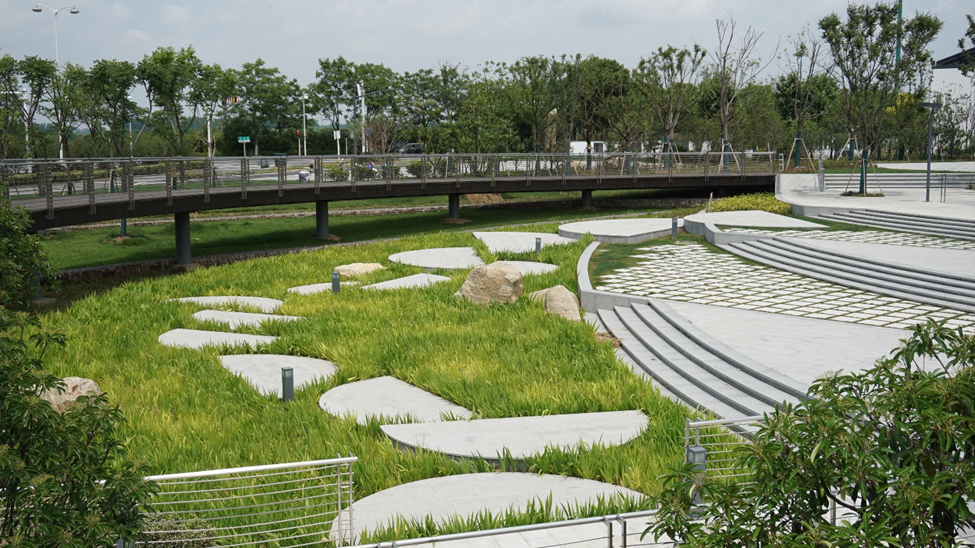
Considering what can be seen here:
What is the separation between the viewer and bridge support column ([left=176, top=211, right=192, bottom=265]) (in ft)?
91.6

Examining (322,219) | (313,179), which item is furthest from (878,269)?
(322,219)

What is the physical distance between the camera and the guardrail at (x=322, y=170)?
2258 cm

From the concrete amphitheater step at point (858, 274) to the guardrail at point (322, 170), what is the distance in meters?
16.7

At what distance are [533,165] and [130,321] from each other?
2598 cm

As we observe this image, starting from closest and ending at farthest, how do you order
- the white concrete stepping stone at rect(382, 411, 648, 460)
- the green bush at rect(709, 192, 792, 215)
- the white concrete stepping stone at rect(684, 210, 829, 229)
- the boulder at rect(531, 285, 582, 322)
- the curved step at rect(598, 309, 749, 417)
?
the white concrete stepping stone at rect(382, 411, 648, 460), the curved step at rect(598, 309, 749, 417), the boulder at rect(531, 285, 582, 322), the white concrete stepping stone at rect(684, 210, 829, 229), the green bush at rect(709, 192, 792, 215)

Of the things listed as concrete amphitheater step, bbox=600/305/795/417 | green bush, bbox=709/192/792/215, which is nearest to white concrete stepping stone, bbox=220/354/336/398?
concrete amphitheater step, bbox=600/305/795/417

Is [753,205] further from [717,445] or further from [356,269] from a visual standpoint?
[717,445]

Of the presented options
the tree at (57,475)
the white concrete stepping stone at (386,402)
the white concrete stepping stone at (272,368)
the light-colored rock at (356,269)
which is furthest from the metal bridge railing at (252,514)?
the light-colored rock at (356,269)

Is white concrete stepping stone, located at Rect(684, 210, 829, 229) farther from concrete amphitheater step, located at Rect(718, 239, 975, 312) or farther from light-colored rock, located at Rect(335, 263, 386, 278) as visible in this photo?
light-colored rock, located at Rect(335, 263, 386, 278)

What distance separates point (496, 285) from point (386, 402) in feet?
19.1

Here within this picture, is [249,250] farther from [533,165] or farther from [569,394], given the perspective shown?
[569,394]

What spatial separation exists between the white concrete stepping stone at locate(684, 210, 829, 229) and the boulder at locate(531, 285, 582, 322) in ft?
38.2

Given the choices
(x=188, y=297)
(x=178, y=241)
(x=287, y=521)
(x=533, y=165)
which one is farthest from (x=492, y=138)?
(x=287, y=521)

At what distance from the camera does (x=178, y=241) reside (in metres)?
28.3
